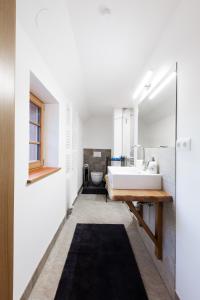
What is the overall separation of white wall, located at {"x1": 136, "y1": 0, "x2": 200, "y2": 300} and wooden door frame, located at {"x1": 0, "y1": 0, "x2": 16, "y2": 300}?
43.2 inches

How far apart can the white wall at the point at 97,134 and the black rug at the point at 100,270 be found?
334 centimetres

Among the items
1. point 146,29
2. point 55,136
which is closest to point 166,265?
point 55,136

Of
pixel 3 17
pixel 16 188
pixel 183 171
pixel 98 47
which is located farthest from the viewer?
pixel 98 47

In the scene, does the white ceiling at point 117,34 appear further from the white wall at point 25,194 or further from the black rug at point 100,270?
the black rug at point 100,270

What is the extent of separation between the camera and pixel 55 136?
233 centimetres

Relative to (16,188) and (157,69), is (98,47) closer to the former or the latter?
(157,69)

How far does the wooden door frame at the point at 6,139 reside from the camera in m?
0.69

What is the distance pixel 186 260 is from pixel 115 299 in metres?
0.67

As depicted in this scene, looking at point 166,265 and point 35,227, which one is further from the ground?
point 35,227

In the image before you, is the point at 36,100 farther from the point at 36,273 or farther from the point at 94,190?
the point at 94,190

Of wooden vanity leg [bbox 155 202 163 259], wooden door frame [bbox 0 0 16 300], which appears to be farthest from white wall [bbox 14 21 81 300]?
wooden vanity leg [bbox 155 202 163 259]

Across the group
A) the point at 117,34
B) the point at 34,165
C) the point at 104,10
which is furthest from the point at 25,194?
the point at 117,34

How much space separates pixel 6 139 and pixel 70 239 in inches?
79.7

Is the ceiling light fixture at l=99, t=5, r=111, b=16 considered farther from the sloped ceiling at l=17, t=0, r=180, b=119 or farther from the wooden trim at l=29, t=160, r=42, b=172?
the wooden trim at l=29, t=160, r=42, b=172
